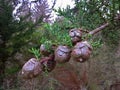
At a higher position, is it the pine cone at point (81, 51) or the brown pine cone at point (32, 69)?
the pine cone at point (81, 51)

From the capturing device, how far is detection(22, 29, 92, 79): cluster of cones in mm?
617

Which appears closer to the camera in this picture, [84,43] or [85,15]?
[84,43]

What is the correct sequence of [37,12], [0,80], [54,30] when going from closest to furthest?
[54,30] → [0,80] → [37,12]

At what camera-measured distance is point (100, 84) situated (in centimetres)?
412

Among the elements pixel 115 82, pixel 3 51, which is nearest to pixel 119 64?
pixel 115 82

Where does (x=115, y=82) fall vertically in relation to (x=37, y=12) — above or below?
below

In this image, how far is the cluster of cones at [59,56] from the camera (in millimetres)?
617

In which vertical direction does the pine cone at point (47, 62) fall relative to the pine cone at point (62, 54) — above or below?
below

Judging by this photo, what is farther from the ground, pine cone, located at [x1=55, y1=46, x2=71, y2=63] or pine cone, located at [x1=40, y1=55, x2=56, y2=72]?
pine cone, located at [x1=55, y1=46, x2=71, y2=63]

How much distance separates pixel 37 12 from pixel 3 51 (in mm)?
1077

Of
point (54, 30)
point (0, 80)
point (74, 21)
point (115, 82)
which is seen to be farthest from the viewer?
point (0, 80)

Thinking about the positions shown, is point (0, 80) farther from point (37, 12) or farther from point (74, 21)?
point (74, 21)

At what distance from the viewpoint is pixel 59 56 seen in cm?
63

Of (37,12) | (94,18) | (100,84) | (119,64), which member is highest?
(94,18)
